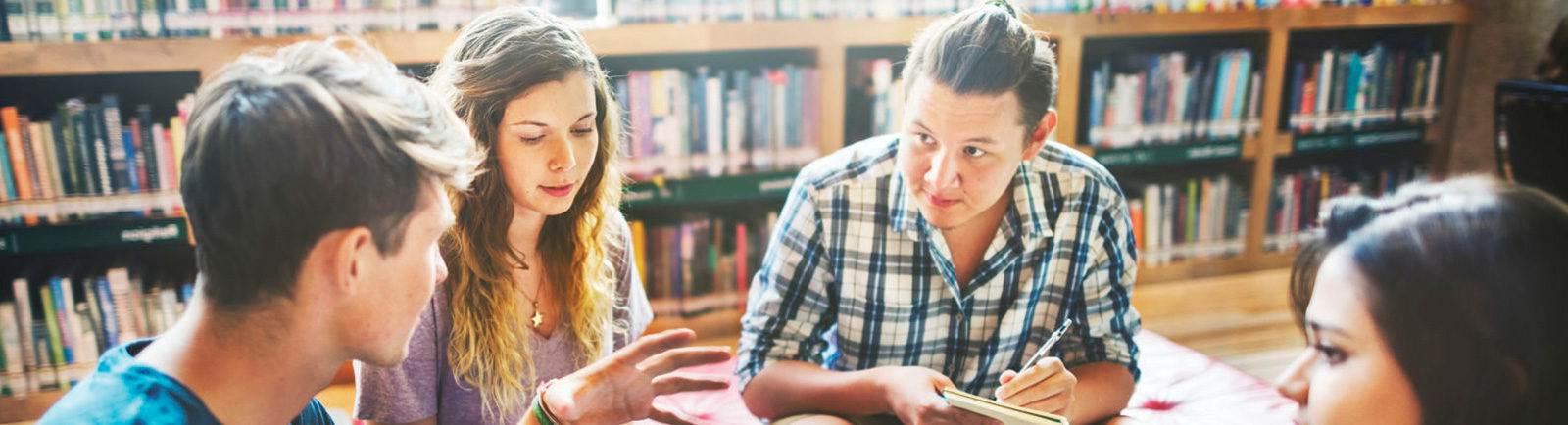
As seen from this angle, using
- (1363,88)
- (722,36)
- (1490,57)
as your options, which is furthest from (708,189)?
(1490,57)

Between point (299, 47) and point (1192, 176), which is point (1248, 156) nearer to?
point (1192, 176)

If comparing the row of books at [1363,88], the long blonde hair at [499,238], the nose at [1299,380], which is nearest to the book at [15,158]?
the long blonde hair at [499,238]

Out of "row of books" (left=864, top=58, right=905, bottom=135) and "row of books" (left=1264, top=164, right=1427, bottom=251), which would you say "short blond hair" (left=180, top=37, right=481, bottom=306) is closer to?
"row of books" (left=864, top=58, right=905, bottom=135)

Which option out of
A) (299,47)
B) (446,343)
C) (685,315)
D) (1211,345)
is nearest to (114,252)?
(685,315)

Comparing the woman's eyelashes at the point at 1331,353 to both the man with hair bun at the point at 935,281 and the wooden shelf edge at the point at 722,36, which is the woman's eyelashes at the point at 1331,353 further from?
the wooden shelf edge at the point at 722,36

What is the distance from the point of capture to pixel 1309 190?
139 inches

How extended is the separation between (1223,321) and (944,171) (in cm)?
199

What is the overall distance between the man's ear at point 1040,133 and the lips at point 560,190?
65 cm

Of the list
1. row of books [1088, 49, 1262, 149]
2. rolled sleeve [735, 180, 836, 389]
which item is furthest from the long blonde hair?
row of books [1088, 49, 1262, 149]

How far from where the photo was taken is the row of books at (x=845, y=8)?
8.56 feet

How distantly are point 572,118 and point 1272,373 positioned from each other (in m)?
2.03

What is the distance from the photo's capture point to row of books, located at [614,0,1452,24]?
2609mm

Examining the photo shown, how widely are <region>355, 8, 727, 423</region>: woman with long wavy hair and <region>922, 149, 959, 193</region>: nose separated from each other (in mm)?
473

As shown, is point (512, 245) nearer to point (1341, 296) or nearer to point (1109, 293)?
point (1109, 293)
